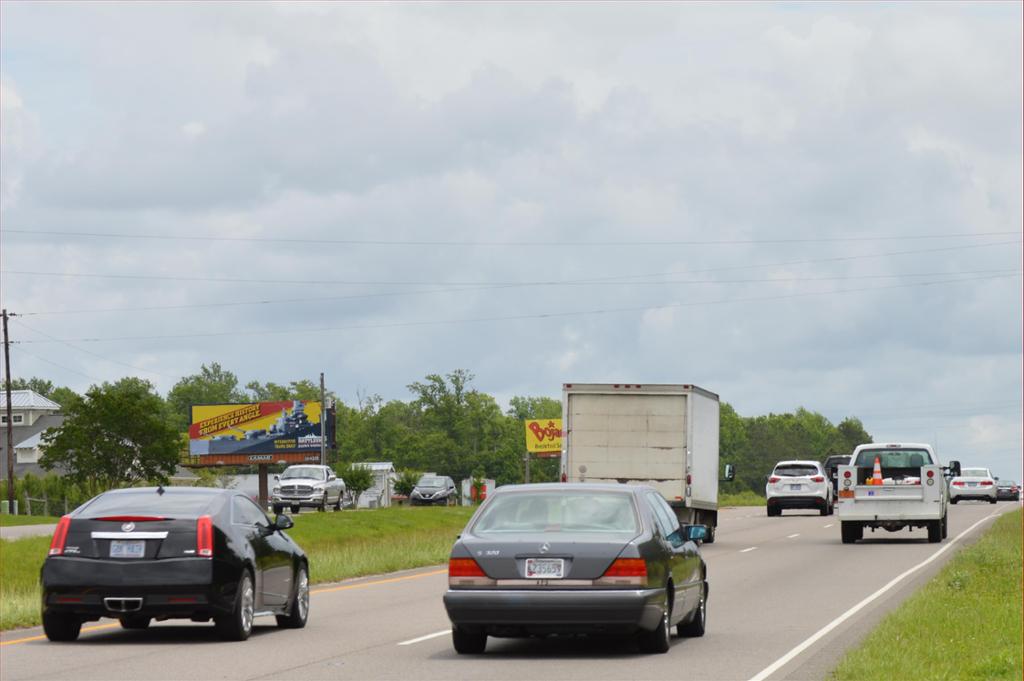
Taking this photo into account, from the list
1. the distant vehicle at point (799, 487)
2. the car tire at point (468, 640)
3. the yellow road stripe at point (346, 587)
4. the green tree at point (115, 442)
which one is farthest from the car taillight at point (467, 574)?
the green tree at point (115, 442)

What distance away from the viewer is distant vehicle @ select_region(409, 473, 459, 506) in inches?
3280

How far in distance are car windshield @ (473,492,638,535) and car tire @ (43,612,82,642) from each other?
424 cm

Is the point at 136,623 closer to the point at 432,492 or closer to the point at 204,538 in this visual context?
the point at 204,538

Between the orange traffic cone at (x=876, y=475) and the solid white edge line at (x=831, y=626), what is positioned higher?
the orange traffic cone at (x=876, y=475)

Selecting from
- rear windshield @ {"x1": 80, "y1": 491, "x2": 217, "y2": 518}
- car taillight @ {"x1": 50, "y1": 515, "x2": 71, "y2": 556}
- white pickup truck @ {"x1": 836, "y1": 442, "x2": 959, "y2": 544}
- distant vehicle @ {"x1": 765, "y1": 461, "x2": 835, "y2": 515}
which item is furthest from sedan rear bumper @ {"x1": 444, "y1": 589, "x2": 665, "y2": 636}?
distant vehicle @ {"x1": 765, "y1": 461, "x2": 835, "y2": 515}

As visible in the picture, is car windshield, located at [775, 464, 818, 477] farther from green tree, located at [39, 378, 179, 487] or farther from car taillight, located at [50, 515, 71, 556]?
car taillight, located at [50, 515, 71, 556]

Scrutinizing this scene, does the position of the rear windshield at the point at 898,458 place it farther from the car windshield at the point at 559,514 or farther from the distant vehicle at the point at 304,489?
the distant vehicle at the point at 304,489

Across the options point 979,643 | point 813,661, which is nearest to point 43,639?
point 813,661

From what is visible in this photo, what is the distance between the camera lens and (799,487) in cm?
5553

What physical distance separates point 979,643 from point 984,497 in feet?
212

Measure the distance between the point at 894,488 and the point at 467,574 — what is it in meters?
22.8

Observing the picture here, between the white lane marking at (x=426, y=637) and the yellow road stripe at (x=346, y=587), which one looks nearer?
the white lane marking at (x=426, y=637)

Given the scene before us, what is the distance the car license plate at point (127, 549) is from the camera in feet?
53.0

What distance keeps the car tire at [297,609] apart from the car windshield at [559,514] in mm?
3768
